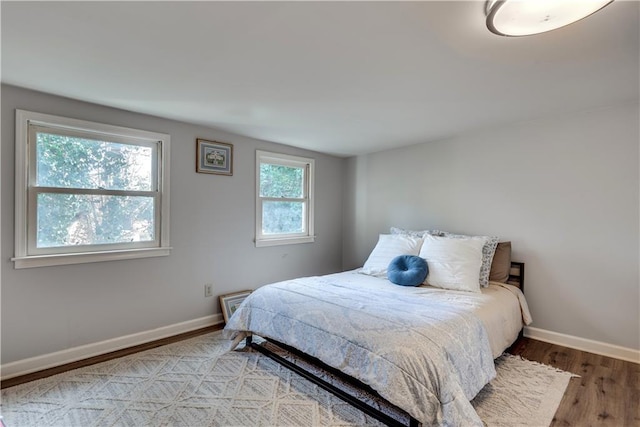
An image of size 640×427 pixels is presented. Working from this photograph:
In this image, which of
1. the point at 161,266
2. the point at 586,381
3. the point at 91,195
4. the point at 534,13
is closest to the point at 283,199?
the point at 161,266

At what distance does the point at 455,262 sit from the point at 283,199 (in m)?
2.15

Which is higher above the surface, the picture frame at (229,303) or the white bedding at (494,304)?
the white bedding at (494,304)

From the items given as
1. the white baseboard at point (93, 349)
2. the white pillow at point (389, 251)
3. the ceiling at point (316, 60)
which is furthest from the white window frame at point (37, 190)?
the white pillow at point (389, 251)

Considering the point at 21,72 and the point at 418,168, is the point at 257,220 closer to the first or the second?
the point at 418,168

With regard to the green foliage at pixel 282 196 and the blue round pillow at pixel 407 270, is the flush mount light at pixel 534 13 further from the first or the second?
the green foliage at pixel 282 196

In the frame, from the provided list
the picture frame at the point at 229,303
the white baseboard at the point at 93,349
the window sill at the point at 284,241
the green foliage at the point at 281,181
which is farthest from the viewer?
the green foliage at the point at 281,181

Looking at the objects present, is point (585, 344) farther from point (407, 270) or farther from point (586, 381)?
point (407, 270)

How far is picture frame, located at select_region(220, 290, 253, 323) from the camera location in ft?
10.9

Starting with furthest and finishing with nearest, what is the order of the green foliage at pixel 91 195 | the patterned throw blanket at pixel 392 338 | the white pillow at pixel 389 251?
the white pillow at pixel 389 251
the green foliage at pixel 91 195
the patterned throw blanket at pixel 392 338

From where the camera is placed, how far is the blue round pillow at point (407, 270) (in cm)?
279

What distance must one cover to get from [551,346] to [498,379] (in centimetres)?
99

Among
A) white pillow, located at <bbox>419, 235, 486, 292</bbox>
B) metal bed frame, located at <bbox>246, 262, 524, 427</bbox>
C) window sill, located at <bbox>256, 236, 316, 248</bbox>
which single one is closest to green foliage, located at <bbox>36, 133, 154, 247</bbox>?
window sill, located at <bbox>256, 236, 316, 248</bbox>

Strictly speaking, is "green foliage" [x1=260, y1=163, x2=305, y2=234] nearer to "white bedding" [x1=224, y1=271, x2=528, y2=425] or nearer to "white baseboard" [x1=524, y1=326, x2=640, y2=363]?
"white bedding" [x1=224, y1=271, x2=528, y2=425]

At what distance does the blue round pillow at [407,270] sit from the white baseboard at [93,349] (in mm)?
1935
